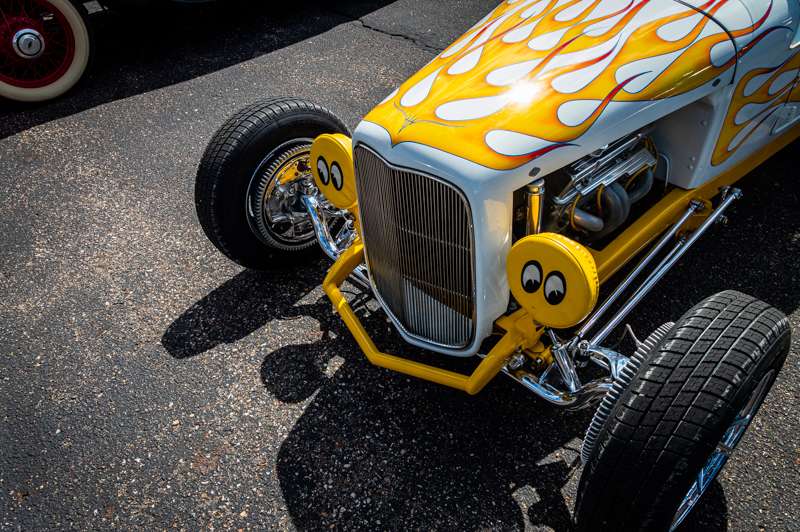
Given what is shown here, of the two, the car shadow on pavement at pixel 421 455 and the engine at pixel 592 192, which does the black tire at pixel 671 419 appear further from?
the engine at pixel 592 192

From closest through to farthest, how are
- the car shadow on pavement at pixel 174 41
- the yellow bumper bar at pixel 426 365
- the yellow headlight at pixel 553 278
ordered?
the yellow headlight at pixel 553 278
the yellow bumper bar at pixel 426 365
the car shadow on pavement at pixel 174 41

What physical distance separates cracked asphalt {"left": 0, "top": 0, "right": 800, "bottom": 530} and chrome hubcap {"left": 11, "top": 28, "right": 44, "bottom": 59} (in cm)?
80

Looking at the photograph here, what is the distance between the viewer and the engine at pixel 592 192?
2514mm

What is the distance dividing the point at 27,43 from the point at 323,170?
3.76m

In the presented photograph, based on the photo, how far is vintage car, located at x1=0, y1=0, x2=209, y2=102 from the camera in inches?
203

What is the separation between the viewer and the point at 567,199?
101 inches

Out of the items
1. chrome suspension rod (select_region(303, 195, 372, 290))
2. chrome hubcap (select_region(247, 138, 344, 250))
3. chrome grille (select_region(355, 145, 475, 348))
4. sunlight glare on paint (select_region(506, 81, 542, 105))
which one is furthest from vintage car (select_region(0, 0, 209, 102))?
sunlight glare on paint (select_region(506, 81, 542, 105))

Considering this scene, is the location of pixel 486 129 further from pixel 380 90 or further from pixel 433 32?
pixel 433 32

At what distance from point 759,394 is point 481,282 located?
1.17 metres

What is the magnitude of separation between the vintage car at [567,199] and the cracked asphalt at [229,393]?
0.32 m

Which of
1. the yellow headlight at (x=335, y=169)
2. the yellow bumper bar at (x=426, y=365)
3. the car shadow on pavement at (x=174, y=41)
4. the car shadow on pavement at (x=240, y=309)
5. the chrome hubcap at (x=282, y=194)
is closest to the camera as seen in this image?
the yellow bumper bar at (x=426, y=365)

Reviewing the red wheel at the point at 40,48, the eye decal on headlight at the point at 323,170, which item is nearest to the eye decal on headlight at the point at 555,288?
the eye decal on headlight at the point at 323,170

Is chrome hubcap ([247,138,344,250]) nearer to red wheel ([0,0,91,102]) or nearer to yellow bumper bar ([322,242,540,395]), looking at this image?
yellow bumper bar ([322,242,540,395])

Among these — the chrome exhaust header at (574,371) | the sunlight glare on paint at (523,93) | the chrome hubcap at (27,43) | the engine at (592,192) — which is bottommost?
the chrome exhaust header at (574,371)
